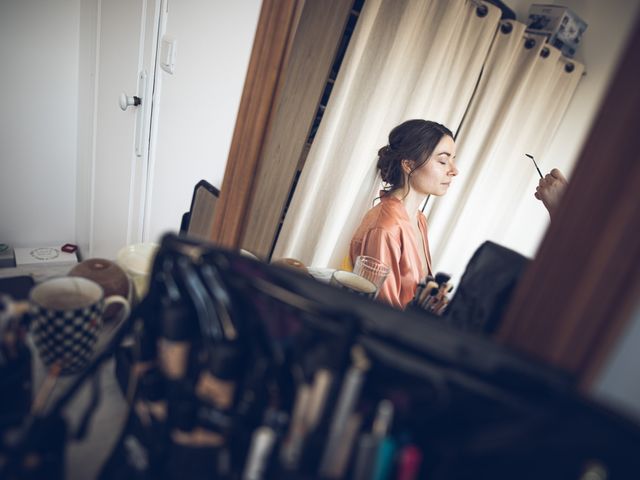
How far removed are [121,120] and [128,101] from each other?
200mm

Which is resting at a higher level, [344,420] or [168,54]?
[168,54]

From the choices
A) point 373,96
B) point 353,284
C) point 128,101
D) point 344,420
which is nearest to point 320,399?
point 344,420

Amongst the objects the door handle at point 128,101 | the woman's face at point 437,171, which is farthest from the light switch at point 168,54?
the woman's face at point 437,171

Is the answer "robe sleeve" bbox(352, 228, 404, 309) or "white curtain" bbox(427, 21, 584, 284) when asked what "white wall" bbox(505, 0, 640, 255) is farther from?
"robe sleeve" bbox(352, 228, 404, 309)

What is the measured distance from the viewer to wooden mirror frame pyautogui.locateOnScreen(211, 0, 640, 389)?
31cm

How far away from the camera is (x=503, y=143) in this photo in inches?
80.0

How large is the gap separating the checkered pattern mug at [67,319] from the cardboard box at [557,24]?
7.09 ft

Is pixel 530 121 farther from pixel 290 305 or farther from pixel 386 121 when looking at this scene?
pixel 290 305

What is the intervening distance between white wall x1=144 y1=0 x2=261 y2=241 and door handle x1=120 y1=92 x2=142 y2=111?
12 cm

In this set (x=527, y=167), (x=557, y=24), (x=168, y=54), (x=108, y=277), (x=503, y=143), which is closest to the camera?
(x=108, y=277)

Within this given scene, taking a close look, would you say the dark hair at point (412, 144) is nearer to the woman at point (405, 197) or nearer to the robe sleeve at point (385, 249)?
the woman at point (405, 197)

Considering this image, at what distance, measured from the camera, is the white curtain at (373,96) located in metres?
1.41

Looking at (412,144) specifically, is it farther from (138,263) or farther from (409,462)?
(409,462)

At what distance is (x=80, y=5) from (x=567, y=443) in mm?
2294
